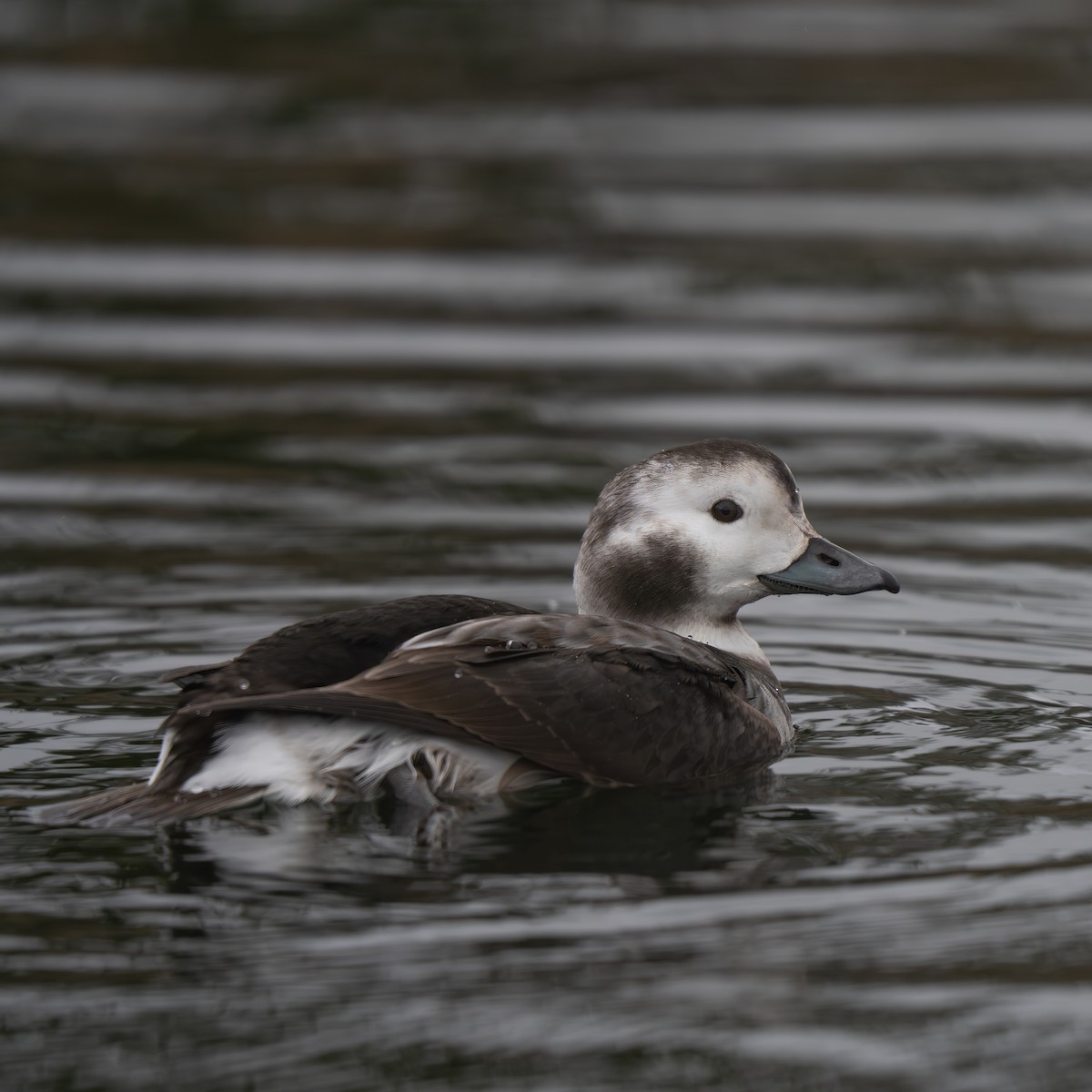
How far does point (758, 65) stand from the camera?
567 inches

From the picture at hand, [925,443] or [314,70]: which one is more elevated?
[314,70]

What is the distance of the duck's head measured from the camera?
6004mm

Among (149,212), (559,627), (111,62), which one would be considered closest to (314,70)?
(111,62)

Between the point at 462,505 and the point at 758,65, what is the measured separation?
22.2 ft

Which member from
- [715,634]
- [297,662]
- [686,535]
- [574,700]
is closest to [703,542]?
[686,535]

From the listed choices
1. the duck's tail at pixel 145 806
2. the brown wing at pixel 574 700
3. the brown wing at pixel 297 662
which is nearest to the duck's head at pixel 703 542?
the brown wing at pixel 574 700

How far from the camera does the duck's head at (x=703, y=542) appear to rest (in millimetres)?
6004

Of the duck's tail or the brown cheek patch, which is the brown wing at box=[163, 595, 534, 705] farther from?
the brown cheek patch

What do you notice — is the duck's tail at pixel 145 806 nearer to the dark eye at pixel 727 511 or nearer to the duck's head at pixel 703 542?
Result: the duck's head at pixel 703 542

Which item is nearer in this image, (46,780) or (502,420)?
(46,780)

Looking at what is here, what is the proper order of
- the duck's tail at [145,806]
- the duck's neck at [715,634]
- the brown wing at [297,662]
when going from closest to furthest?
the duck's tail at [145,806], the brown wing at [297,662], the duck's neck at [715,634]

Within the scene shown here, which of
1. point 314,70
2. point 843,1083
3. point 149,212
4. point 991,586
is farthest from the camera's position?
point 314,70

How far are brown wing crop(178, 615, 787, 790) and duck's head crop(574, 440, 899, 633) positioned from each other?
1.30ft

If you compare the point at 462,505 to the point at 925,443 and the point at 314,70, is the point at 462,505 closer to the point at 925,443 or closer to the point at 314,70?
the point at 925,443
